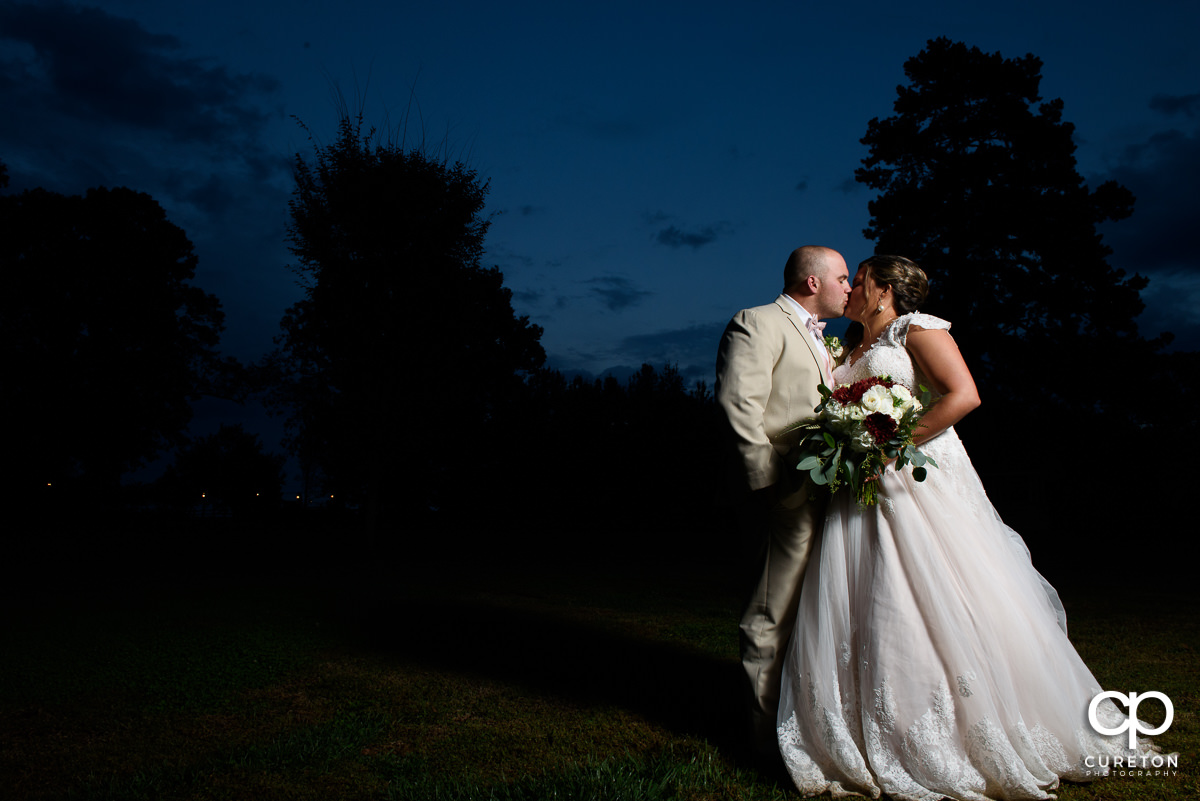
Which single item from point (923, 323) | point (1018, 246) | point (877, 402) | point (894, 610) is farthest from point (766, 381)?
point (1018, 246)

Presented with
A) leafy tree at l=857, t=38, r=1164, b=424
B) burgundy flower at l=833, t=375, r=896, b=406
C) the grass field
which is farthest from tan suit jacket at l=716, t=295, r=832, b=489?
leafy tree at l=857, t=38, r=1164, b=424

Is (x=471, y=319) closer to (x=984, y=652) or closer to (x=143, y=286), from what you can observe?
(x=984, y=652)

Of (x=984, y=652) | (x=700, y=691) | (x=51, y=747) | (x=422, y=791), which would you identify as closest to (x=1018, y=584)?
(x=984, y=652)

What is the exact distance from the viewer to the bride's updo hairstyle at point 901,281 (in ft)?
13.5

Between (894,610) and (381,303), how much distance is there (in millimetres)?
12433

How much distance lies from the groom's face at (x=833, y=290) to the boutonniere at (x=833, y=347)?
0.20 meters

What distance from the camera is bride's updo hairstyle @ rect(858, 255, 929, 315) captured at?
4.12 meters

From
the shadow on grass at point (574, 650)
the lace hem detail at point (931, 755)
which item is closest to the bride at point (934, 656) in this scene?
the lace hem detail at point (931, 755)

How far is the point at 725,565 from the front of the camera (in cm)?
1479

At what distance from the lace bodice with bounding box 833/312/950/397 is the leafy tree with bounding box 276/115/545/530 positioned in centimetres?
1130

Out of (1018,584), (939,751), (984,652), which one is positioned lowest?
(939,751)

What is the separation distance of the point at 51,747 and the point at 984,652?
15.3ft

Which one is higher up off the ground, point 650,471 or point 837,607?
point 650,471

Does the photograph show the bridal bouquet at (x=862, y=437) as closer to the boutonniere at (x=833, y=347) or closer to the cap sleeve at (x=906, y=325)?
the cap sleeve at (x=906, y=325)
